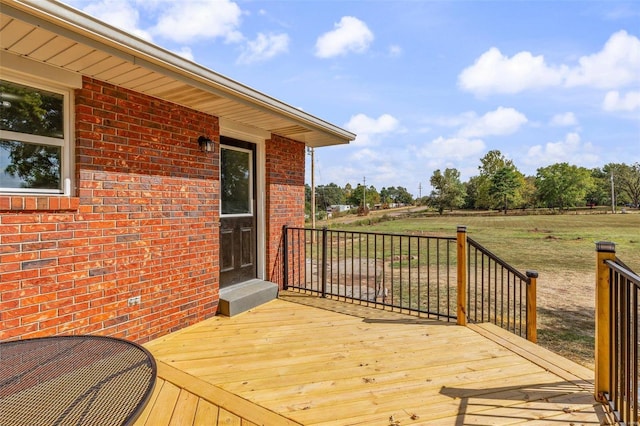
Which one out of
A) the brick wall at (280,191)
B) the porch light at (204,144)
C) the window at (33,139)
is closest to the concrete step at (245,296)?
the brick wall at (280,191)

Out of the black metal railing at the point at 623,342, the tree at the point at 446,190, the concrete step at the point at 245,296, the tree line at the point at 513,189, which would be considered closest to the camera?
the black metal railing at the point at 623,342

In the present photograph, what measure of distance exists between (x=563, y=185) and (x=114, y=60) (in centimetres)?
5208

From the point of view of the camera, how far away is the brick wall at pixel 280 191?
4684 millimetres

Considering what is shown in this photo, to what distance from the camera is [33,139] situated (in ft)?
7.77

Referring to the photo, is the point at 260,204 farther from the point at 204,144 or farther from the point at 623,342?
the point at 623,342

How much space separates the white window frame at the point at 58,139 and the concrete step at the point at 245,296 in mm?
1940

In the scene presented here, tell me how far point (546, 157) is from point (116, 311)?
59.6m

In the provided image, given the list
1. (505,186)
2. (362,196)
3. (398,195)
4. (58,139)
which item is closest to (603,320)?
(58,139)

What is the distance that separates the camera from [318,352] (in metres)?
2.80

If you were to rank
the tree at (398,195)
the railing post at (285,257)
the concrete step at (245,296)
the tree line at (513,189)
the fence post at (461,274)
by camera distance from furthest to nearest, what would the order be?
the tree at (398,195), the tree line at (513,189), the railing post at (285,257), the concrete step at (245,296), the fence post at (461,274)

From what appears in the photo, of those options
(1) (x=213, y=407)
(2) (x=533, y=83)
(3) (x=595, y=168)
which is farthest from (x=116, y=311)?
(3) (x=595, y=168)

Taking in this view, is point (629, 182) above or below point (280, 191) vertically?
above

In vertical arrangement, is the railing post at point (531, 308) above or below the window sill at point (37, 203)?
below

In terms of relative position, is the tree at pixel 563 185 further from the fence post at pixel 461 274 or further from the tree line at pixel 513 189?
the fence post at pixel 461 274
